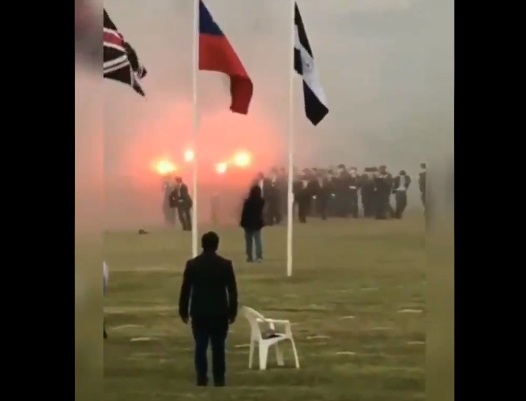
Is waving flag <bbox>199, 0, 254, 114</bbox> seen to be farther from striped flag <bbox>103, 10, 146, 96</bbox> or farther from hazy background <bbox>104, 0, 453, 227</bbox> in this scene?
striped flag <bbox>103, 10, 146, 96</bbox>

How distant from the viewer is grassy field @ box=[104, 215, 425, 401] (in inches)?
74.2

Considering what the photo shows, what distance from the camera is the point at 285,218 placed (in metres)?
1.90

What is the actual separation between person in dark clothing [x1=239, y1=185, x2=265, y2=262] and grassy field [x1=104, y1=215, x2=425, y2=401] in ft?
0.08

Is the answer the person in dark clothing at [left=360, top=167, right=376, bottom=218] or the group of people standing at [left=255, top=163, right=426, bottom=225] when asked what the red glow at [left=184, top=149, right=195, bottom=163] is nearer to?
the group of people standing at [left=255, top=163, right=426, bottom=225]

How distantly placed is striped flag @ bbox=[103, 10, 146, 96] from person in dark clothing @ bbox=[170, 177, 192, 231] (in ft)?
0.93

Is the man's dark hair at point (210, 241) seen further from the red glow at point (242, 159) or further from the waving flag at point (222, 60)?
the waving flag at point (222, 60)

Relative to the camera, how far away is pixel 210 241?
190 centimetres

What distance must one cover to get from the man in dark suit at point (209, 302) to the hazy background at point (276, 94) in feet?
0.47

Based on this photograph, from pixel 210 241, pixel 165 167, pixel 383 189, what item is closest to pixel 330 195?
pixel 383 189

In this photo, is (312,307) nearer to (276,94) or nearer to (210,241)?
(210,241)

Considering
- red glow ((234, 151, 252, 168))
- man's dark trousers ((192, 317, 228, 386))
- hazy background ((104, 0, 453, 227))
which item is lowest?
man's dark trousers ((192, 317, 228, 386))

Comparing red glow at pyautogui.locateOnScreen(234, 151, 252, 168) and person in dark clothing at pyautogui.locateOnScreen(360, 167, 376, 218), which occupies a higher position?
red glow at pyautogui.locateOnScreen(234, 151, 252, 168)

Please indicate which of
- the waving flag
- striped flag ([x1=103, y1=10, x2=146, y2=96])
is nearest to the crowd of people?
the waving flag
